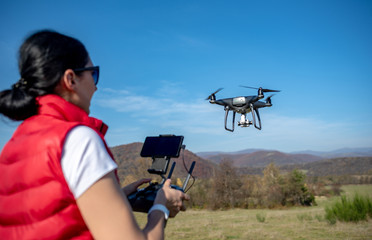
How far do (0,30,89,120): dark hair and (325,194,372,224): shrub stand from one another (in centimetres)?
1597

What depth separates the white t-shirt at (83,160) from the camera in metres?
1.10

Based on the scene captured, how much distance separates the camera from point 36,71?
1.31 metres

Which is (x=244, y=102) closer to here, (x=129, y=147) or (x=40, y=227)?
(x=40, y=227)

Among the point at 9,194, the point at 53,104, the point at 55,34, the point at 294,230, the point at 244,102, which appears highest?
the point at 244,102

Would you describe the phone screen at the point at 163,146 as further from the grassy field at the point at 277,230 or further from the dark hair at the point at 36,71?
the grassy field at the point at 277,230

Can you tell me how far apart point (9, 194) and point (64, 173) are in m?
0.28

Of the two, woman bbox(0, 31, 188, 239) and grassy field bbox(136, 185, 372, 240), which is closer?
woman bbox(0, 31, 188, 239)

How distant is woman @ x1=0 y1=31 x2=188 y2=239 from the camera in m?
1.11

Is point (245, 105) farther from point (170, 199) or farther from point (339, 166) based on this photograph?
point (339, 166)

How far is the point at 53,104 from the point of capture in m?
1.26

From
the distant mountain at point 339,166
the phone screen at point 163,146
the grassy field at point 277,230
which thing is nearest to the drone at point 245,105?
the grassy field at point 277,230

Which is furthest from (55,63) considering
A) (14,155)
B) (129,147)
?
(129,147)

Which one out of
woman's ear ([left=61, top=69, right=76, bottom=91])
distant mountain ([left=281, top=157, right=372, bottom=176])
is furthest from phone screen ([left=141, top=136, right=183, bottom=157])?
distant mountain ([left=281, top=157, right=372, bottom=176])

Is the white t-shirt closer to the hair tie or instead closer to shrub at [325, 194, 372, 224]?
A: the hair tie
